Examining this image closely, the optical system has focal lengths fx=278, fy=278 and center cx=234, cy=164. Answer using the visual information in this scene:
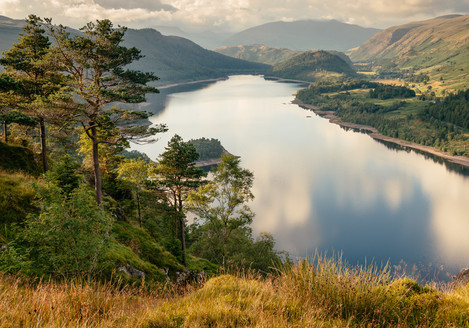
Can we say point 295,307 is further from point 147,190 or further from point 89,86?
point 147,190

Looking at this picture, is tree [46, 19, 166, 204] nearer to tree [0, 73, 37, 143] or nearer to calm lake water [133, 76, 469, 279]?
tree [0, 73, 37, 143]

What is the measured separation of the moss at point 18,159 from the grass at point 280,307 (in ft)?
75.0

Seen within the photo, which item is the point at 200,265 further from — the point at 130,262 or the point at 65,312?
the point at 65,312

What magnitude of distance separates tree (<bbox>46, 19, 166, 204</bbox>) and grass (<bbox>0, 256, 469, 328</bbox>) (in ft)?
52.4

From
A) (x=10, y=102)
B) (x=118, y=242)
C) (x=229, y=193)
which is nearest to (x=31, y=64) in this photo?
(x=10, y=102)

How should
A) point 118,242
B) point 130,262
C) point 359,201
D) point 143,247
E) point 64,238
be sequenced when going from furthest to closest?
point 359,201 < point 143,247 < point 118,242 < point 130,262 < point 64,238

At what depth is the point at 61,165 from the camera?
19.9m

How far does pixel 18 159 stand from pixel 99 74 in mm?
11580

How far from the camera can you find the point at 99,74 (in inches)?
856

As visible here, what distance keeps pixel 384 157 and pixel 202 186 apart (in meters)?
146

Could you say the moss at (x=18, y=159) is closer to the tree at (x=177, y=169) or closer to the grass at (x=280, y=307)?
the tree at (x=177, y=169)

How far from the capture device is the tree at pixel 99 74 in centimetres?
1988

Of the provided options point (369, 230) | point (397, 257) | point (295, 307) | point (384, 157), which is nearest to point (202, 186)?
point (295, 307)

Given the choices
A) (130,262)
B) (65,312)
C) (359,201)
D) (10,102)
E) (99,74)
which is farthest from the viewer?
(359,201)
